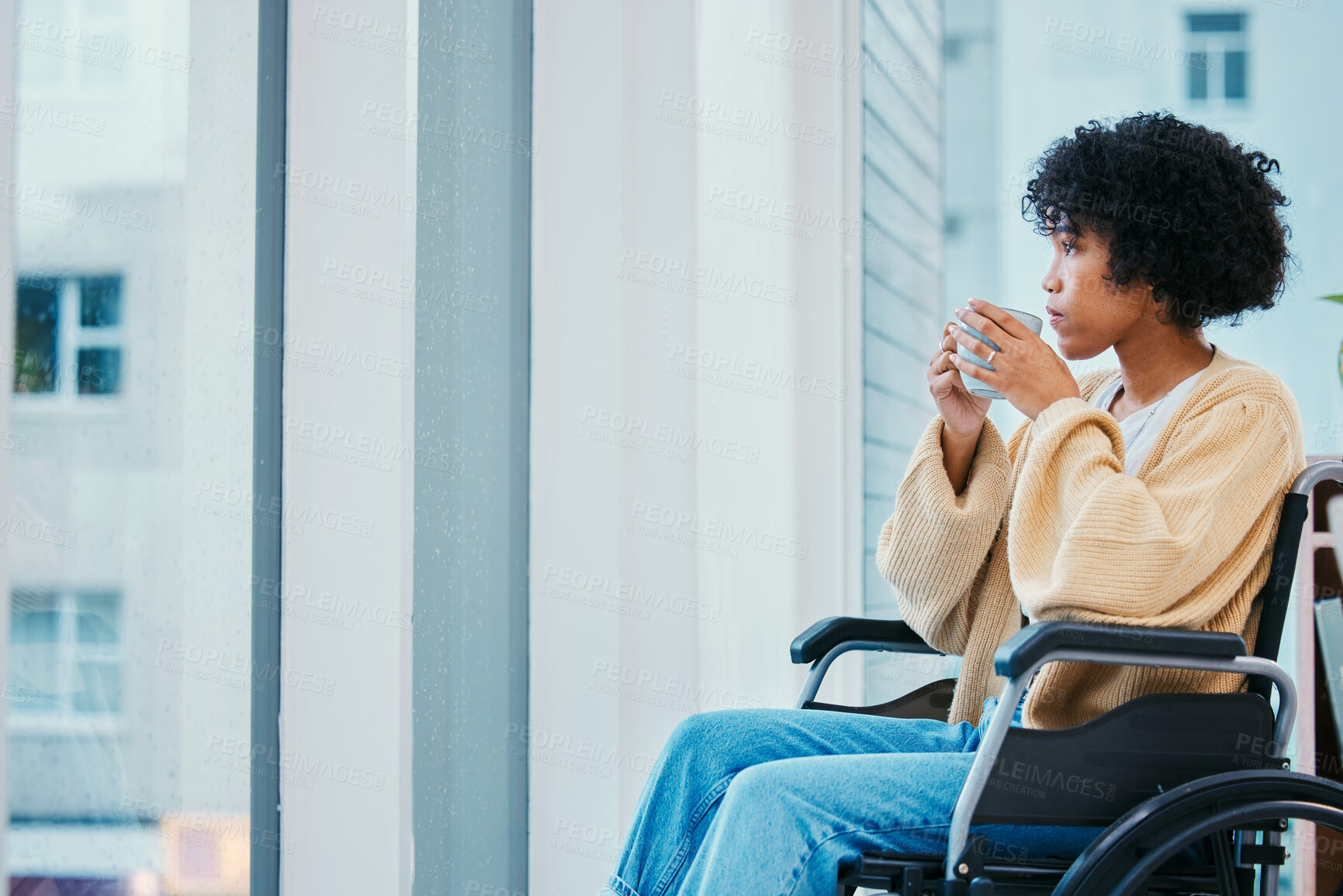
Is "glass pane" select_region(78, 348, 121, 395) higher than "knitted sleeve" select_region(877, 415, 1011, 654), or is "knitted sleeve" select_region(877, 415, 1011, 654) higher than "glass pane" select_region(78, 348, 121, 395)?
"glass pane" select_region(78, 348, 121, 395)

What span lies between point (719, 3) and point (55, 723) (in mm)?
1839

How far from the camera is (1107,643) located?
1042 millimetres

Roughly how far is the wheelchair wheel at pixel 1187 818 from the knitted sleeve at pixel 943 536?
0.42 meters

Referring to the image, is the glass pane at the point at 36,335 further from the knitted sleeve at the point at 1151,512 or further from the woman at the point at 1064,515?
the knitted sleeve at the point at 1151,512

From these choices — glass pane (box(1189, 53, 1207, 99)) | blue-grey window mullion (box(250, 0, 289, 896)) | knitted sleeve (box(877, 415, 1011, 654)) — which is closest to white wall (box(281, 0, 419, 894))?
blue-grey window mullion (box(250, 0, 289, 896))

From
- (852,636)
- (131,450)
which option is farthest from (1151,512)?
(131,450)

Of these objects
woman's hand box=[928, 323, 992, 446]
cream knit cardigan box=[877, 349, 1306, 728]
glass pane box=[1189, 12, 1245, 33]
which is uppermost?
glass pane box=[1189, 12, 1245, 33]

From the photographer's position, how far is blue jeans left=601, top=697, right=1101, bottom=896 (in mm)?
1077

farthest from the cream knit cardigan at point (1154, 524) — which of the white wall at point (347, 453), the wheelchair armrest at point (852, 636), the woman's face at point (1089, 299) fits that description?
the white wall at point (347, 453)

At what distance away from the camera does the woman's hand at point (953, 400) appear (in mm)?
1412

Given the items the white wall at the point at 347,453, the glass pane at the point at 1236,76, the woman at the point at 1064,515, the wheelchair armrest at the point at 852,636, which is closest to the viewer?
the woman at the point at 1064,515

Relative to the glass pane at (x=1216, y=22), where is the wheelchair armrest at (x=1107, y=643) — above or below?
below

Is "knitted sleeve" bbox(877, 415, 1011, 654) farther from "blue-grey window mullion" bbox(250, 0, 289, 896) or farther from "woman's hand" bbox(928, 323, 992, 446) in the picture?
"blue-grey window mullion" bbox(250, 0, 289, 896)

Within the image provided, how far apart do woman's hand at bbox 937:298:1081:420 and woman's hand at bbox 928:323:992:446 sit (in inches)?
2.5
